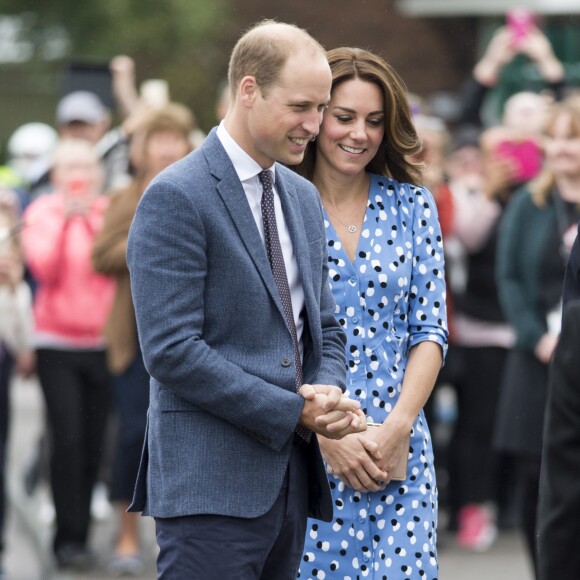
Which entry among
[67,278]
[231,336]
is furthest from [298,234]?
[67,278]

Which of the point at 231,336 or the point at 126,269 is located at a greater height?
the point at 231,336

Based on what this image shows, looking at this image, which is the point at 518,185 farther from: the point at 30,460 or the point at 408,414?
the point at 408,414

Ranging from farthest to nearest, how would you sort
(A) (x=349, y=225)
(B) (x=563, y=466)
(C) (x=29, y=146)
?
(C) (x=29, y=146), (A) (x=349, y=225), (B) (x=563, y=466)

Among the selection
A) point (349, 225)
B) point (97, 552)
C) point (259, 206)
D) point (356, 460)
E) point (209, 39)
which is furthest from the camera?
point (209, 39)

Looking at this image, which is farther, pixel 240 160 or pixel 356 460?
pixel 356 460

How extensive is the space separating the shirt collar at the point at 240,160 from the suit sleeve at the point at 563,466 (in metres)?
Result: 1.22

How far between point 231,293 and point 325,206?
1.03 meters

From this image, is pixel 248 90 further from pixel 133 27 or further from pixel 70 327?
pixel 133 27

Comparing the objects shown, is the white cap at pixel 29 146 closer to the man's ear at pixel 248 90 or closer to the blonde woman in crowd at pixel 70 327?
the blonde woman in crowd at pixel 70 327

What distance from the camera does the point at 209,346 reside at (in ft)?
12.7

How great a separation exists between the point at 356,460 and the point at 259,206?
0.91 m

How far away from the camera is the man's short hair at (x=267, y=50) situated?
3.88 m

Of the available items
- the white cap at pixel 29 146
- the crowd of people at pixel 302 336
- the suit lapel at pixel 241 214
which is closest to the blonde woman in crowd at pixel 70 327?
the crowd of people at pixel 302 336

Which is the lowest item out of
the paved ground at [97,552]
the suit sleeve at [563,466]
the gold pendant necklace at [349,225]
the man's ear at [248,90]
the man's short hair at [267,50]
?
the paved ground at [97,552]
